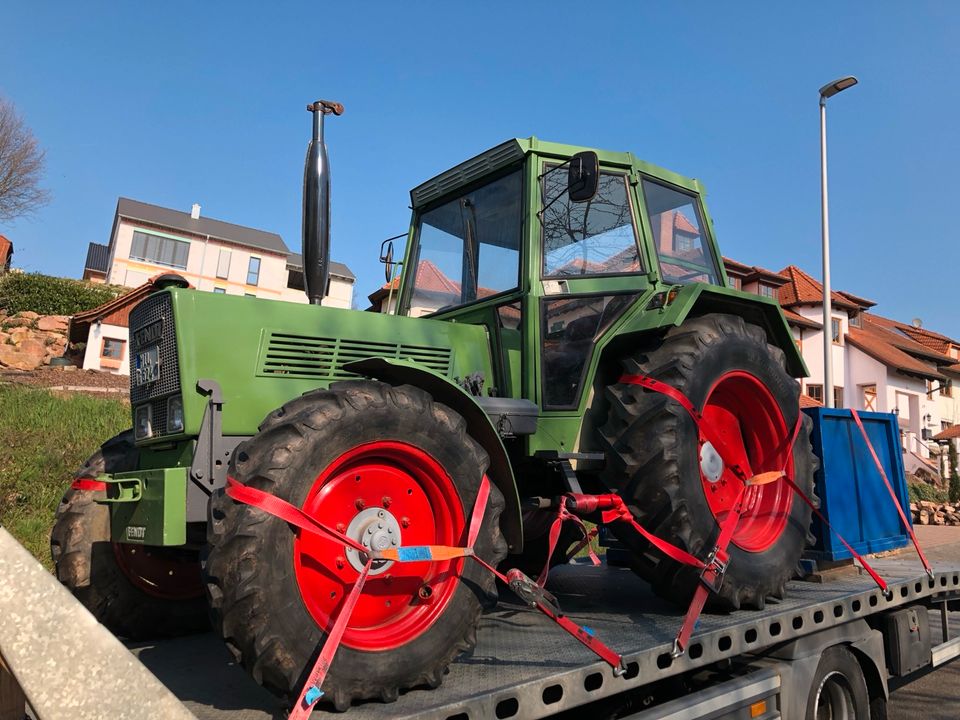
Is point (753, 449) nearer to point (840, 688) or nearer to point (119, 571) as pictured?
point (840, 688)

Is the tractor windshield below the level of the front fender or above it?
above

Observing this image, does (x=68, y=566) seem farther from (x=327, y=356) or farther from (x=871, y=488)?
(x=871, y=488)

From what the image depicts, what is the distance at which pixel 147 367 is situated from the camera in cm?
324

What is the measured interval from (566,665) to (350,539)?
92 cm

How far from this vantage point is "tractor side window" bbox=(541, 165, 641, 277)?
13.0 ft

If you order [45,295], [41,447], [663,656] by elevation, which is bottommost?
[663,656]

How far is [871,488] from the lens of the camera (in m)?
4.96

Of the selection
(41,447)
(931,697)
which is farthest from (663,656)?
(41,447)

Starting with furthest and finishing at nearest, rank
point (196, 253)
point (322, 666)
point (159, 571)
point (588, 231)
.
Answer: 1. point (196, 253)
2. point (588, 231)
3. point (159, 571)
4. point (322, 666)

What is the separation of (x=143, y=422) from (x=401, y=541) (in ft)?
4.73

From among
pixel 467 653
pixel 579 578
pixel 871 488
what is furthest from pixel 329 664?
pixel 871 488

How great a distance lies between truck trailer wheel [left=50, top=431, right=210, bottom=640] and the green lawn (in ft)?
11.4

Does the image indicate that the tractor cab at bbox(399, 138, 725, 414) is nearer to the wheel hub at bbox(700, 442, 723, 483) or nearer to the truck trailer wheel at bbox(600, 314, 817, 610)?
the truck trailer wheel at bbox(600, 314, 817, 610)

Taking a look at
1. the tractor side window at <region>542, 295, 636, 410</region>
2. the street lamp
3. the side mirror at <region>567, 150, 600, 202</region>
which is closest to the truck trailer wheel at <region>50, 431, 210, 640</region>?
the tractor side window at <region>542, 295, 636, 410</region>
